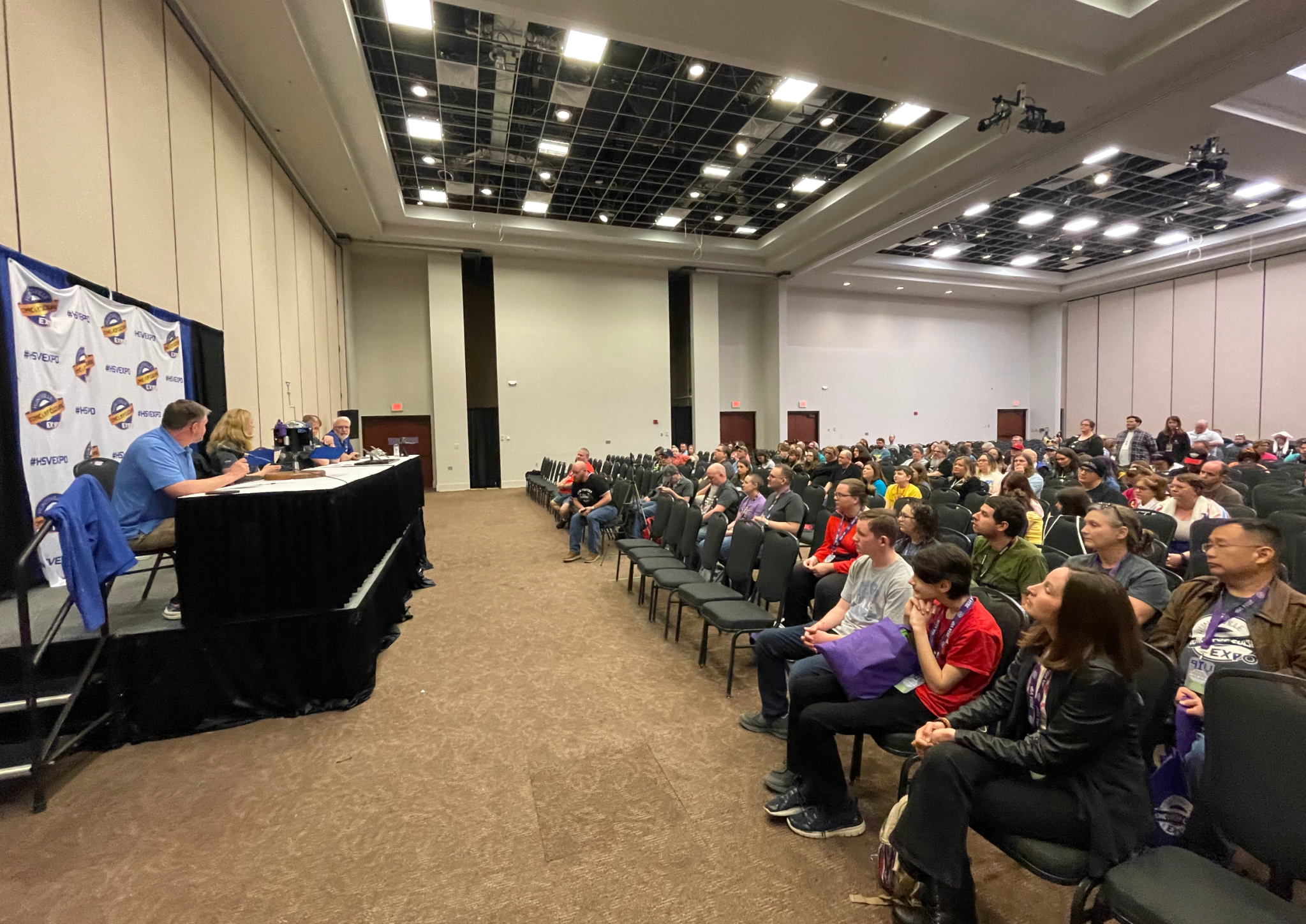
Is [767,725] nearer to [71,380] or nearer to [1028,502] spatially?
[1028,502]

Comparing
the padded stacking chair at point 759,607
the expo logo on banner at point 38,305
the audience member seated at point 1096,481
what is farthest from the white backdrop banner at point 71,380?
the audience member seated at point 1096,481

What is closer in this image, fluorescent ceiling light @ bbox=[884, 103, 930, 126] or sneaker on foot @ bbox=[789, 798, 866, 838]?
sneaker on foot @ bbox=[789, 798, 866, 838]

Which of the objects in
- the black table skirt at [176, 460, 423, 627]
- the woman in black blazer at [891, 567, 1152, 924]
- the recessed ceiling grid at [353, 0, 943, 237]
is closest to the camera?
the woman in black blazer at [891, 567, 1152, 924]

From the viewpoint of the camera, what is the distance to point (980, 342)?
20266mm

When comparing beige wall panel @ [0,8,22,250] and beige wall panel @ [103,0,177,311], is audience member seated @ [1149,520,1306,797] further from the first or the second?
beige wall panel @ [103,0,177,311]

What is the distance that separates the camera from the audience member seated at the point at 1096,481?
446 cm

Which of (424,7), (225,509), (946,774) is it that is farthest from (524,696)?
(424,7)

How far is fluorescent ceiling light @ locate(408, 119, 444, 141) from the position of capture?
8.64 metres

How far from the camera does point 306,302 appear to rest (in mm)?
10070

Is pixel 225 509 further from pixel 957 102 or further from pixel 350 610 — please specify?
pixel 957 102

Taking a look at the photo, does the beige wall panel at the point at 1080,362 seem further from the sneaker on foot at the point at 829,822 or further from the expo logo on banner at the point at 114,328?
the expo logo on banner at the point at 114,328

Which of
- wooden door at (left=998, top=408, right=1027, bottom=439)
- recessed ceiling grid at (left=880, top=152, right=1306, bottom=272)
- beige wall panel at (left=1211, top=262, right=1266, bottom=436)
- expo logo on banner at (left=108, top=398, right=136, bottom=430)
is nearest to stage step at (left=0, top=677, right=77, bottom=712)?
expo logo on banner at (left=108, top=398, right=136, bottom=430)

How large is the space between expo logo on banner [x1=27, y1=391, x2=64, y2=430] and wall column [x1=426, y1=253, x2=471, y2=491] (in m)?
10.3

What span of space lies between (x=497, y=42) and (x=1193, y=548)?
8357 millimetres
